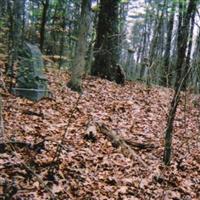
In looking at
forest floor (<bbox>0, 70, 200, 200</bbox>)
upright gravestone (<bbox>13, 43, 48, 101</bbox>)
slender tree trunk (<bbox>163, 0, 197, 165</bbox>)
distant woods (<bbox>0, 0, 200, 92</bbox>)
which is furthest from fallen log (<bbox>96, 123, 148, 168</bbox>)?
upright gravestone (<bbox>13, 43, 48, 101</bbox>)

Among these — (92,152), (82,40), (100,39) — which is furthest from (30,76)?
(100,39)

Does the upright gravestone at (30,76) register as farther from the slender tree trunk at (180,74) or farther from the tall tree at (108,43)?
the tall tree at (108,43)

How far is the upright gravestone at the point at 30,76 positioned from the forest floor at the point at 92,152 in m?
0.29

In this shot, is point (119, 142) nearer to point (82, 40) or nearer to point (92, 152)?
point (92, 152)

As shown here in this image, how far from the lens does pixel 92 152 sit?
6.42 meters

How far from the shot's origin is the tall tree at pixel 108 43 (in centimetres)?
1277

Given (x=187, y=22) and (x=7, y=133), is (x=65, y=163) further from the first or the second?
(x=187, y=22)

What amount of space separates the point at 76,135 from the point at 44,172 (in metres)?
1.90

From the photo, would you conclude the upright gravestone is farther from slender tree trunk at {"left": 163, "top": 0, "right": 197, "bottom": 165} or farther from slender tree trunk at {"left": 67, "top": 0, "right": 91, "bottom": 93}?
slender tree trunk at {"left": 163, "top": 0, "right": 197, "bottom": 165}

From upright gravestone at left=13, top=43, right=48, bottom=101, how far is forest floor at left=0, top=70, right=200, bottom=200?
29 cm

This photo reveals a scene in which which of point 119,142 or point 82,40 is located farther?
point 82,40

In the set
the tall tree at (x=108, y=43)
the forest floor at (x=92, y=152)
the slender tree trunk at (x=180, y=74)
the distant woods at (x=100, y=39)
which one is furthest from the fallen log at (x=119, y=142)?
the tall tree at (x=108, y=43)

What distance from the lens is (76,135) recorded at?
23.0ft

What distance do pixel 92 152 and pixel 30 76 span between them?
332 centimetres
